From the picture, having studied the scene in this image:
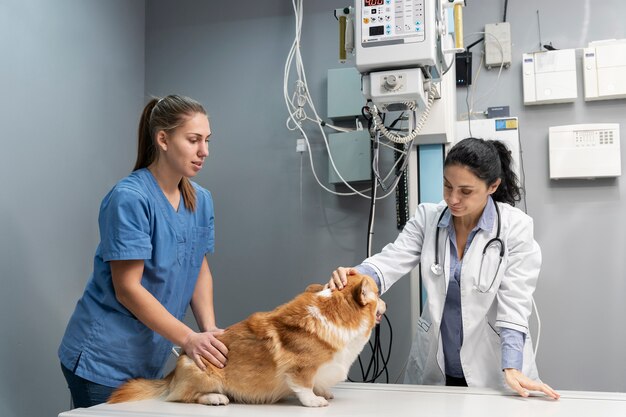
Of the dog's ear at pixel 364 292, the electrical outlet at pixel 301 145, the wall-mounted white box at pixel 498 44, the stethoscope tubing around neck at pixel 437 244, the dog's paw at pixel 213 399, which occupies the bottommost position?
the dog's paw at pixel 213 399

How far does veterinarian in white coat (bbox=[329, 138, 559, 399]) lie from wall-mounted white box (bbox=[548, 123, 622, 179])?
845 mm

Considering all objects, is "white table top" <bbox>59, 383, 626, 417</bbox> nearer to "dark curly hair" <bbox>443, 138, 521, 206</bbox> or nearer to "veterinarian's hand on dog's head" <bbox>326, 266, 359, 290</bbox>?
"veterinarian's hand on dog's head" <bbox>326, 266, 359, 290</bbox>

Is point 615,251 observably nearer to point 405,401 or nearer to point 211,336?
point 405,401

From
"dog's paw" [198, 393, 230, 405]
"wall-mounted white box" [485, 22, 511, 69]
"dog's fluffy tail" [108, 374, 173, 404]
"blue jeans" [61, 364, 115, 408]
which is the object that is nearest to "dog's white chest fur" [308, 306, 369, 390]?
"dog's paw" [198, 393, 230, 405]

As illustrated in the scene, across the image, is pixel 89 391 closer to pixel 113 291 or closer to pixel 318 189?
pixel 113 291

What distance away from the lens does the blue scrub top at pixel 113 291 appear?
4.43 ft

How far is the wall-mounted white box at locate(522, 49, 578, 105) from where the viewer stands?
238 centimetres

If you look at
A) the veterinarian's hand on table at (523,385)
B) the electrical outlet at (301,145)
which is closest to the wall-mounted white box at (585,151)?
the electrical outlet at (301,145)

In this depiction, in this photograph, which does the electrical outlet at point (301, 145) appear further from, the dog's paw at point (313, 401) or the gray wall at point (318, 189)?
the dog's paw at point (313, 401)

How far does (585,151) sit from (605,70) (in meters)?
0.35

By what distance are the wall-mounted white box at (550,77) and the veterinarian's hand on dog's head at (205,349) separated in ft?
6.03

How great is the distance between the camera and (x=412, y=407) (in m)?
1.22

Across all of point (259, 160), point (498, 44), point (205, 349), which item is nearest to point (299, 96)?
point (259, 160)

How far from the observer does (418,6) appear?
68.8 inches
